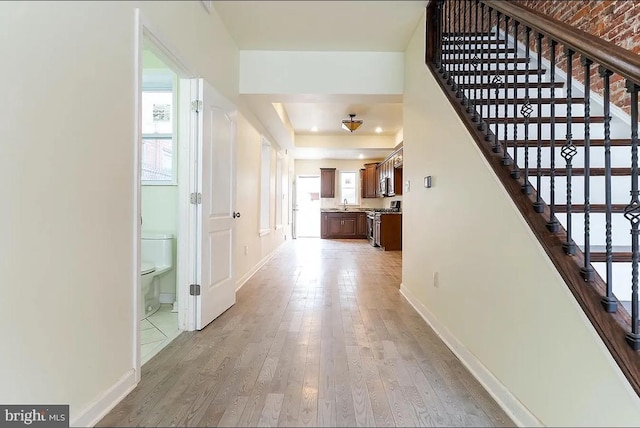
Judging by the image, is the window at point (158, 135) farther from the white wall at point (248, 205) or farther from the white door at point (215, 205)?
the white wall at point (248, 205)

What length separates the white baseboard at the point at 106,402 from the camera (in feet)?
5.03

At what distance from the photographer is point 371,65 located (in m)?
4.04

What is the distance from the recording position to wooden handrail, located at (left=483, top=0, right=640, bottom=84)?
1081 millimetres

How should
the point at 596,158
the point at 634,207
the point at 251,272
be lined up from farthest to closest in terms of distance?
the point at 251,272 → the point at 596,158 → the point at 634,207

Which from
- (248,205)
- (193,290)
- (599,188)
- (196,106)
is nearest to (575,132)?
(599,188)

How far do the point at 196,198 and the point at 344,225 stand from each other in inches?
325

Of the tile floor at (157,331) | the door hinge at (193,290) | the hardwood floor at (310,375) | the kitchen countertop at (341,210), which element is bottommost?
the tile floor at (157,331)

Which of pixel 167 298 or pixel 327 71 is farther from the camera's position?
pixel 327 71

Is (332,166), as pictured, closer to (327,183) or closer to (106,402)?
(327,183)

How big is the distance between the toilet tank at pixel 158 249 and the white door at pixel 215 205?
54 centimetres

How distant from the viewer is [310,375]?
2053 millimetres

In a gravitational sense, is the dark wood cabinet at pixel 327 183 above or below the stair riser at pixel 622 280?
above

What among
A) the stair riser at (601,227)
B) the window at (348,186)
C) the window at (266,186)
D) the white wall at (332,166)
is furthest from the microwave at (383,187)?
the stair riser at (601,227)

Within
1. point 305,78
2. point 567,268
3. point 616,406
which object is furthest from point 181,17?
point 616,406
